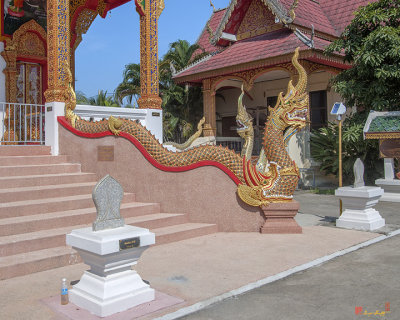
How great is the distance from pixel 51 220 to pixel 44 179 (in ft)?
4.95

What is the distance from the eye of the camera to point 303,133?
14.0 meters

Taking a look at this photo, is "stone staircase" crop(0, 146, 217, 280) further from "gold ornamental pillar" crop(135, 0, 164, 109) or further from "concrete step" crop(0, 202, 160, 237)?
"gold ornamental pillar" crop(135, 0, 164, 109)

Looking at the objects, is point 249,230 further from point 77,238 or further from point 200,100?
point 200,100

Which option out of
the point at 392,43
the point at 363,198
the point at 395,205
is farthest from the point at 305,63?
the point at 363,198

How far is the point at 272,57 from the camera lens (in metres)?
13.5

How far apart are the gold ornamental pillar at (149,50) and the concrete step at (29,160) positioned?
2679mm

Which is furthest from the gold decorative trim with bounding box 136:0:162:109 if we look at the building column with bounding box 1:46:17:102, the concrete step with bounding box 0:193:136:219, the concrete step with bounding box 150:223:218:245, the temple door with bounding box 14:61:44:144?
the concrete step with bounding box 150:223:218:245

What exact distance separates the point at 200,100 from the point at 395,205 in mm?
11128

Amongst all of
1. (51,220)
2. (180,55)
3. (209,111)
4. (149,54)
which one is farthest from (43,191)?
(180,55)

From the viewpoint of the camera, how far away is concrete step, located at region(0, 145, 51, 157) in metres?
7.57

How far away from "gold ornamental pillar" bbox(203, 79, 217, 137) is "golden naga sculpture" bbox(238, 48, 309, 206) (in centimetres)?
959

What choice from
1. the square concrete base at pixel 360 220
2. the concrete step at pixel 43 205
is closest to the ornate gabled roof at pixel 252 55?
the square concrete base at pixel 360 220

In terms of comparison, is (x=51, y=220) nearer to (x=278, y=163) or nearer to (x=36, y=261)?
(x=36, y=261)

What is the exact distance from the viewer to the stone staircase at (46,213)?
470 cm
